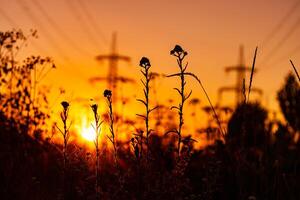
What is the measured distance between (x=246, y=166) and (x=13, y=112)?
14.2ft

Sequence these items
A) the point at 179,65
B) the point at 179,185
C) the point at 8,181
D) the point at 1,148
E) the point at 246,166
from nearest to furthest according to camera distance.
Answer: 1. the point at 179,65
2. the point at 179,185
3. the point at 8,181
4. the point at 246,166
5. the point at 1,148

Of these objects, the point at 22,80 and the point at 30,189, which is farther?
the point at 22,80

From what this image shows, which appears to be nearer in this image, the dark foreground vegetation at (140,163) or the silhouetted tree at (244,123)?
the dark foreground vegetation at (140,163)

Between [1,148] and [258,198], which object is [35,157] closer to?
[1,148]

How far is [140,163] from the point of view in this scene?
11.0ft

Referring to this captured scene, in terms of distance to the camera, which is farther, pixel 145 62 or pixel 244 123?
pixel 244 123

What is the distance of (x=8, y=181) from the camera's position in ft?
16.9

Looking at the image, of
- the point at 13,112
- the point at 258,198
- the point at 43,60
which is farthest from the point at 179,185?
the point at 13,112

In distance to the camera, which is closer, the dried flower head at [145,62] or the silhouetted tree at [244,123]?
the dried flower head at [145,62]

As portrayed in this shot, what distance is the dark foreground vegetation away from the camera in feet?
10.7

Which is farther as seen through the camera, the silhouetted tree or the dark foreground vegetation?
the silhouetted tree

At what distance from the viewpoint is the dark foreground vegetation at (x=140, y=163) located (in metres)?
3.27

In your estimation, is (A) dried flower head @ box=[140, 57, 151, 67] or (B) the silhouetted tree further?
(B) the silhouetted tree

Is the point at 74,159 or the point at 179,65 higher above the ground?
the point at 179,65
